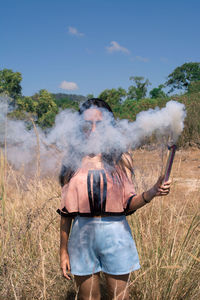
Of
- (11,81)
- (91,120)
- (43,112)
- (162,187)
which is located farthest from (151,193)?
(11,81)

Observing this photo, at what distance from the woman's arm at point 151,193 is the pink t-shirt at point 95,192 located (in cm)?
4

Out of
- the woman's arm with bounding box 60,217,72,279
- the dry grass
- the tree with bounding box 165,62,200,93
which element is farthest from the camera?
the tree with bounding box 165,62,200,93

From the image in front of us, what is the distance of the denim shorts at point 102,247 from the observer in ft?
4.89

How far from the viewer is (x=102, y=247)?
4.92 feet

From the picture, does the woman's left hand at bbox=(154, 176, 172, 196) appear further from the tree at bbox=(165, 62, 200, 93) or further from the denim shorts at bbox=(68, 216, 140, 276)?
the tree at bbox=(165, 62, 200, 93)

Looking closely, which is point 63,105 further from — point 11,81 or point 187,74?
point 187,74

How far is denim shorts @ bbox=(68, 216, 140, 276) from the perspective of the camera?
1490 mm

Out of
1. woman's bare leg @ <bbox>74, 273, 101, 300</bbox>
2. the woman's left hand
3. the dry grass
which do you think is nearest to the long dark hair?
the woman's left hand

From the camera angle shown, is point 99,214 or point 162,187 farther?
point 99,214

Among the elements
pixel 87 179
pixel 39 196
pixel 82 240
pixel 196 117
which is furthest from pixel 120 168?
pixel 196 117

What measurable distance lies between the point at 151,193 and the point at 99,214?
1.05 feet

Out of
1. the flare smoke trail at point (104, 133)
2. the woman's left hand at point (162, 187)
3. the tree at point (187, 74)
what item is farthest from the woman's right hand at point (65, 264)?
the tree at point (187, 74)

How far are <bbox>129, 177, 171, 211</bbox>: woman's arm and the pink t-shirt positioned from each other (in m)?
0.04

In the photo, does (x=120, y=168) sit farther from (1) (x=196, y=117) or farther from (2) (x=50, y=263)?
(1) (x=196, y=117)
